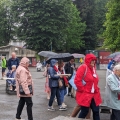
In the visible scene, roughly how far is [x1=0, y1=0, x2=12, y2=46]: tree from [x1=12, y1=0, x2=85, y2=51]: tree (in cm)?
1000

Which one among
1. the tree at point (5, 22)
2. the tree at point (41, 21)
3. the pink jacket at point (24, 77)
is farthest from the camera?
the tree at point (5, 22)

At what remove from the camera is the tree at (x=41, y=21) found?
1938 inches

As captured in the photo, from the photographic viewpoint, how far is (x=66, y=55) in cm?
1129

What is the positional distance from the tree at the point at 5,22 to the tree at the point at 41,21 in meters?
10.00

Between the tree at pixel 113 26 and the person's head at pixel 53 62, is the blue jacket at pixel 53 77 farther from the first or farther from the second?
the tree at pixel 113 26

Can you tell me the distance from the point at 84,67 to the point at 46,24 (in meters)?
43.0

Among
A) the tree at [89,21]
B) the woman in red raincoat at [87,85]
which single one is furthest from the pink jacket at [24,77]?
the tree at [89,21]

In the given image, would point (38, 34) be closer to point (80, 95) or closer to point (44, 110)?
point (44, 110)

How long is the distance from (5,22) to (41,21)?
14.5 metres

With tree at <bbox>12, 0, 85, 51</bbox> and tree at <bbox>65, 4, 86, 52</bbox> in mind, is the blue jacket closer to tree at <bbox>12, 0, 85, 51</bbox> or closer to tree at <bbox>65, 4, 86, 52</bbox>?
tree at <bbox>12, 0, 85, 51</bbox>

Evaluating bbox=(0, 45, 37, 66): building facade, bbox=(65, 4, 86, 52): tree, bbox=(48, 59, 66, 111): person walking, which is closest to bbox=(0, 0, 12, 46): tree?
bbox=(0, 45, 37, 66): building facade

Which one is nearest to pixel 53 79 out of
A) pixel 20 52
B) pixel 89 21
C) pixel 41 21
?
pixel 41 21

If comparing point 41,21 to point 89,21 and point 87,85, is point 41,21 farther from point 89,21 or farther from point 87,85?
point 87,85

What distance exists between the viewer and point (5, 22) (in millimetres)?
61406
